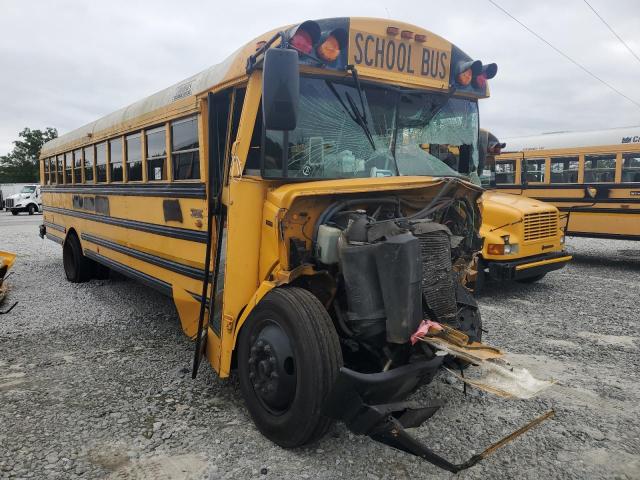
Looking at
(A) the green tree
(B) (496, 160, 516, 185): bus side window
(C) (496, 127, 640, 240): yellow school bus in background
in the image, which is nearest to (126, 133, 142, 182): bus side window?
(C) (496, 127, 640, 240): yellow school bus in background

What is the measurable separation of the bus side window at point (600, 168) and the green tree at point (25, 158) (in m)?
49.0

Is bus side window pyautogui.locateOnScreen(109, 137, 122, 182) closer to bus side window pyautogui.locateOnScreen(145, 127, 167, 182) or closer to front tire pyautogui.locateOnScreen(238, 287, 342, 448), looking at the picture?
bus side window pyautogui.locateOnScreen(145, 127, 167, 182)

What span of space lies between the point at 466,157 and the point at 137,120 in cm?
308

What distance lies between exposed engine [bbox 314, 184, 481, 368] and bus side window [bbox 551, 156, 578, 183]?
24.1 ft

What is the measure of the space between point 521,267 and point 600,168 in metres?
4.06

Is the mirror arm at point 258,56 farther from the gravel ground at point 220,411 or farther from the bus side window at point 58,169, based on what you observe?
the bus side window at point 58,169

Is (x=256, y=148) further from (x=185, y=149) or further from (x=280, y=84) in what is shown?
(x=185, y=149)

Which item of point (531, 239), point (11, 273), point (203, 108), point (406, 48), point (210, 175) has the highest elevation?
point (406, 48)

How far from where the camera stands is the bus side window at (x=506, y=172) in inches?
398

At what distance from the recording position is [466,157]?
12.9 feet

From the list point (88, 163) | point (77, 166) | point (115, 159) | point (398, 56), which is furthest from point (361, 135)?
point (77, 166)

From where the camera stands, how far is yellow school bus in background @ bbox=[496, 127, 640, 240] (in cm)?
857

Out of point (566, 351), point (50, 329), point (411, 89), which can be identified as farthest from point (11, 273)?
point (566, 351)

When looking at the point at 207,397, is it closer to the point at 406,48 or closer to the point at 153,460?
the point at 153,460
